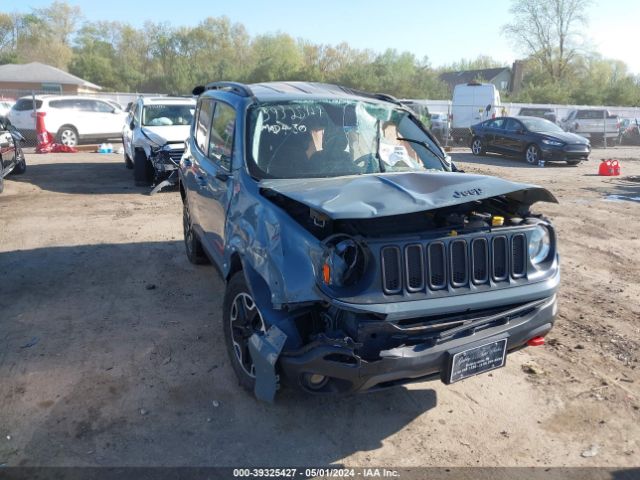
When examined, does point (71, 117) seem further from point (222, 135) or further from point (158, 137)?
point (222, 135)

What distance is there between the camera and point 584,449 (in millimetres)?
3086

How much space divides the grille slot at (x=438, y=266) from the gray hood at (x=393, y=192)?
22cm

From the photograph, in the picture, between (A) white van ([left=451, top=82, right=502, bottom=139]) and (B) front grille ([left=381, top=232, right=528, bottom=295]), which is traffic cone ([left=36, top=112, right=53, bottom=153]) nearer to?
(A) white van ([left=451, top=82, right=502, bottom=139])

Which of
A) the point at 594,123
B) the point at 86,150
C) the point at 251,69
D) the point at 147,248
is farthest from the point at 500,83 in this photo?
the point at 147,248

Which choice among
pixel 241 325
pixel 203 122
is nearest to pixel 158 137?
pixel 203 122

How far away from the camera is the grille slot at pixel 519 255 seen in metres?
3.14

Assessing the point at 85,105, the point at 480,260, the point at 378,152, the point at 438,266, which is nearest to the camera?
the point at 438,266

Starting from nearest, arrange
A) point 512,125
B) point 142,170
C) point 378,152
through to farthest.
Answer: point 378,152 < point 142,170 < point 512,125

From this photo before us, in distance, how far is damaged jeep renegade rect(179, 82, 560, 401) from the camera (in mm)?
2777

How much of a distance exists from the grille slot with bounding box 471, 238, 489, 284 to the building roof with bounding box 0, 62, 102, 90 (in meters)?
47.5

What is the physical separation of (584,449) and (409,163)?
7.74ft

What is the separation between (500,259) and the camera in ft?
10.2

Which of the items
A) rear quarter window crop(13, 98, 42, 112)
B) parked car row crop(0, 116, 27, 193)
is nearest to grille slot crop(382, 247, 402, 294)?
parked car row crop(0, 116, 27, 193)

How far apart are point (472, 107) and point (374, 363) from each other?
77.1ft
